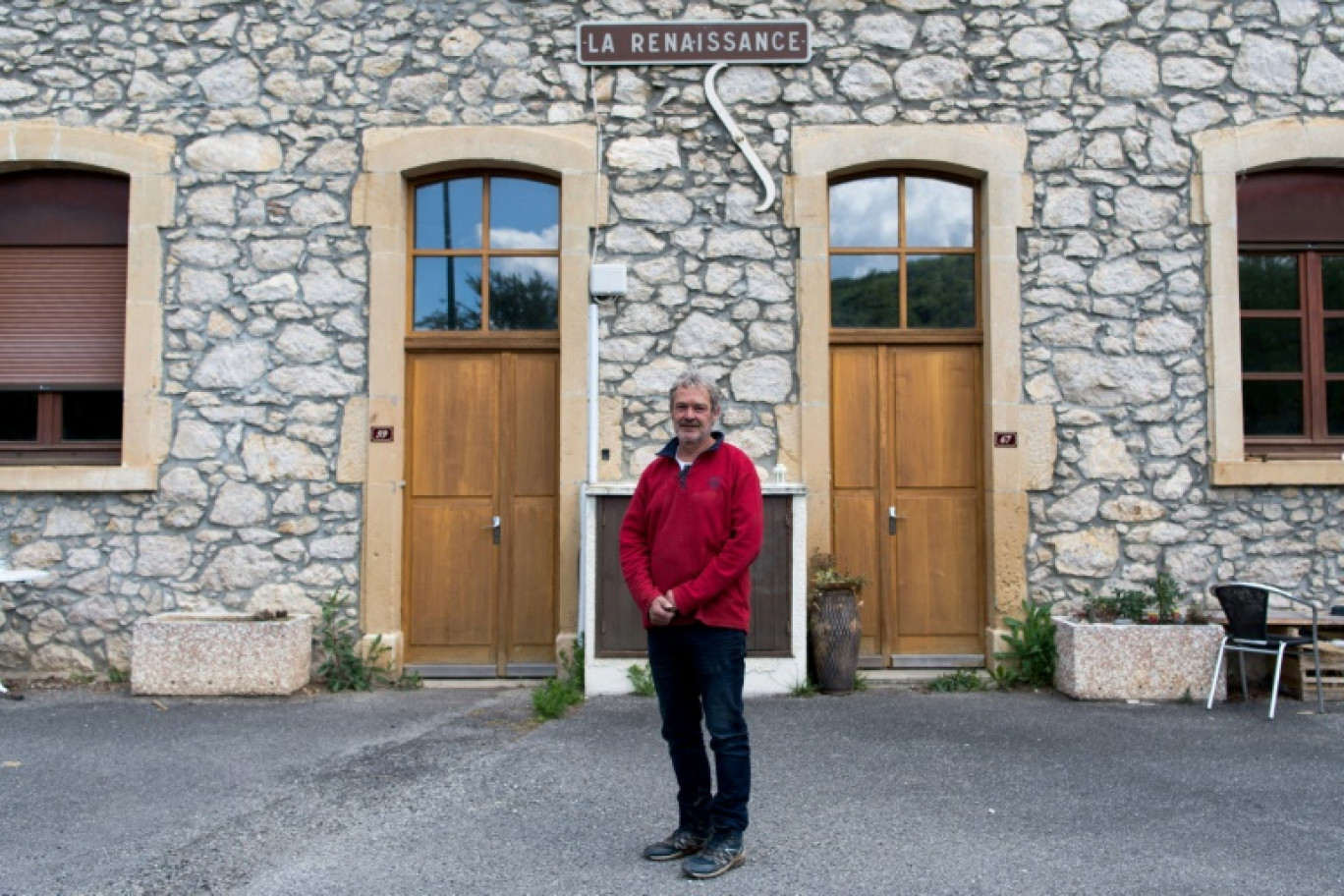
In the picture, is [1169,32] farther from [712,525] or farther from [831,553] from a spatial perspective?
[712,525]

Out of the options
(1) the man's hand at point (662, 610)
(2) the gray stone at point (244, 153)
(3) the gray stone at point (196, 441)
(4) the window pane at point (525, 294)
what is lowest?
(1) the man's hand at point (662, 610)

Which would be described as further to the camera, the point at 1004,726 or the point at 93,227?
the point at 93,227

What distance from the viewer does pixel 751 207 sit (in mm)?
6516

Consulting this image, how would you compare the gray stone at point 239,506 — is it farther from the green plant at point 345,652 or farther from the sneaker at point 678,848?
the sneaker at point 678,848

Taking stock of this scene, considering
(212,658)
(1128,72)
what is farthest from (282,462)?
(1128,72)

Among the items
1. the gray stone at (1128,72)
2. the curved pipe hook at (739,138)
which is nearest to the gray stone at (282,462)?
the curved pipe hook at (739,138)

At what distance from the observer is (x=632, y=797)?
4215 millimetres

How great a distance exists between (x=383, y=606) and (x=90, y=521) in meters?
1.97

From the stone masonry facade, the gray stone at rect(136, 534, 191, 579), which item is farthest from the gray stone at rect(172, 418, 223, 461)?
the gray stone at rect(136, 534, 191, 579)

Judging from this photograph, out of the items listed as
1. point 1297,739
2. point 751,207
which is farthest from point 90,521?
point 1297,739

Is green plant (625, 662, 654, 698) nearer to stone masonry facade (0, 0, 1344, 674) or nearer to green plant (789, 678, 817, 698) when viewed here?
green plant (789, 678, 817, 698)

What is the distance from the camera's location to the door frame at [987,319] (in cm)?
644

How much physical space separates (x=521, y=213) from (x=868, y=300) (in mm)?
2410

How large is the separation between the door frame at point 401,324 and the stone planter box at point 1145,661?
10.2ft
